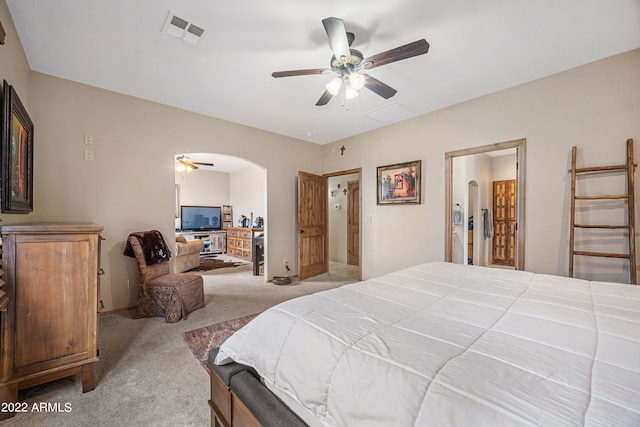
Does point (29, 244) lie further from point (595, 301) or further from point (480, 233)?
point (480, 233)

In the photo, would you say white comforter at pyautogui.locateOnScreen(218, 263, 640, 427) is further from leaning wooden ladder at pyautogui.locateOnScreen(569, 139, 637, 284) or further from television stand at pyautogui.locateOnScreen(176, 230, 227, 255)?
television stand at pyautogui.locateOnScreen(176, 230, 227, 255)

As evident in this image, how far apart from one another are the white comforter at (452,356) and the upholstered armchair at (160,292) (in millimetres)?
1984

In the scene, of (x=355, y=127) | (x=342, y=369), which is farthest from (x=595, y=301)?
(x=355, y=127)

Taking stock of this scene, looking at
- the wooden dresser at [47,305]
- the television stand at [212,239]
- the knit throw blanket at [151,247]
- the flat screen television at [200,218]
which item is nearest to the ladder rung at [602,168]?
the wooden dresser at [47,305]

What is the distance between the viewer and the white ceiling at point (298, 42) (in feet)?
6.12

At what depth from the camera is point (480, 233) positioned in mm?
5688

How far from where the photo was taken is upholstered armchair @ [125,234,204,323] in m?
2.85

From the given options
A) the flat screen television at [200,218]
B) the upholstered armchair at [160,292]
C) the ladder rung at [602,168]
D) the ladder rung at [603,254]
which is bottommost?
the upholstered armchair at [160,292]

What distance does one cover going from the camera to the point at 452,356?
2.66 feet

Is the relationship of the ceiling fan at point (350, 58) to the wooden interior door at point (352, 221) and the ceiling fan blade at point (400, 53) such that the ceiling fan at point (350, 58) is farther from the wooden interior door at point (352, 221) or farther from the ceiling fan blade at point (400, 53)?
the wooden interior door at point (352, 221)

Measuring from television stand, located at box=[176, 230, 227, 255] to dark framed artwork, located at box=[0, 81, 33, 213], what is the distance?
5.19m

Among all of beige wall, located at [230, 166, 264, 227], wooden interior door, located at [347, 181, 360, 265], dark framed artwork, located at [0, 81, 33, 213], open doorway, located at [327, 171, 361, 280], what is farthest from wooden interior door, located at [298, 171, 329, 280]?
Answer: dark framed artwork, located at [0, 81, 33, 213]

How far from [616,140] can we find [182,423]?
13.9 feet

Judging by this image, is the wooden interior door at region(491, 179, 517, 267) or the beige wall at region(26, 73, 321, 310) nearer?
the beige wall at region(26, 73, 321, 310)
